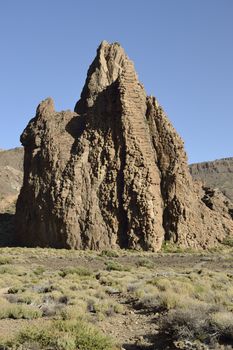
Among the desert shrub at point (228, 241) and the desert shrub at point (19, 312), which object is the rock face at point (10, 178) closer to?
the desert shrub at point (228, 241)

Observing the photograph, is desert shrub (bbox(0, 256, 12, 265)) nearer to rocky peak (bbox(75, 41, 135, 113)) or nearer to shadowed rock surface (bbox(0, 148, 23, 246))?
shadowed rock surface (bbox(0, 148, 23, 246))

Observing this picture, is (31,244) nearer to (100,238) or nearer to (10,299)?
(100,238)

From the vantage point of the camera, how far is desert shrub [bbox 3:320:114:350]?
9742 mm

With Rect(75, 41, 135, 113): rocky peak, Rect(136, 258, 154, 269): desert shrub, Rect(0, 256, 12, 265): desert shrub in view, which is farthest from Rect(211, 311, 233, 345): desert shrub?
Rect(75, 41, 135, 113): rocky peak

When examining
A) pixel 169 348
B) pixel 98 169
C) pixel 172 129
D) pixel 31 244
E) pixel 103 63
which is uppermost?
pixel 103 63

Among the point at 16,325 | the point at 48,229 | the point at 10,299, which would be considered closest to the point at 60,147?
the point at 48,229

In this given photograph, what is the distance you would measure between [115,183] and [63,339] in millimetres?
33672

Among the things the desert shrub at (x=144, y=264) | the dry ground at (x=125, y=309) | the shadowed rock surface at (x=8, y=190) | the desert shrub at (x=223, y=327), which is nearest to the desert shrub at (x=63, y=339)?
the dry ground at (x=125, y=309)

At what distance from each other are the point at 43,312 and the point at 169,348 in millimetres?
5235

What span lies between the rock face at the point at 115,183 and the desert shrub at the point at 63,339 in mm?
30616

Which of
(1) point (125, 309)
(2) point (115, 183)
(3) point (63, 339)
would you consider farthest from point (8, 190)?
(3) point (63, 339)

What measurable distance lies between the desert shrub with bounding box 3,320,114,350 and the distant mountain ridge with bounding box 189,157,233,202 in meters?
122

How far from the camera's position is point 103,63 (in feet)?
177

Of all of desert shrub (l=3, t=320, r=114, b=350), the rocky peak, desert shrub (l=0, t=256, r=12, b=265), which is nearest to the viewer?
desert shrub (l=3, t=320, r=114, b=350)
